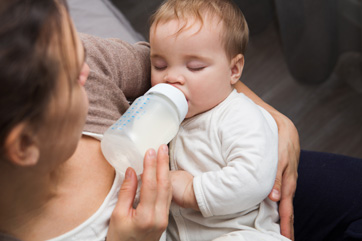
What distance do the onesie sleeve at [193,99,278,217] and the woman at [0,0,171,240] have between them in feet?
0.42

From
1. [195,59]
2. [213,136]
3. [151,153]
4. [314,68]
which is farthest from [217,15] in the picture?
[314,68]

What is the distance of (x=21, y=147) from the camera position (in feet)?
2.08

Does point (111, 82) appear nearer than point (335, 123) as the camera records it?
Yes

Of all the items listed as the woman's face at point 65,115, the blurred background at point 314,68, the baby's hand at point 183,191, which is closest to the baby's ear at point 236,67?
the baby's hand at point 183,191

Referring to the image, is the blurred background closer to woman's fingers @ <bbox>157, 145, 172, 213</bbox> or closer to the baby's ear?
the baby's ear

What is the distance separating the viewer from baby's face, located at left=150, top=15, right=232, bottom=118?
977mm

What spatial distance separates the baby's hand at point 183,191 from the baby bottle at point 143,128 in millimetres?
107

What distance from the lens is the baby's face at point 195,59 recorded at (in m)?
0.98

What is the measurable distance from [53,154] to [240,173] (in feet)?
1.34

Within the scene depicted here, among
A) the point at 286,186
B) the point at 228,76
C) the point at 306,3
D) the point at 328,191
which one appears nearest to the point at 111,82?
the point at 228,76

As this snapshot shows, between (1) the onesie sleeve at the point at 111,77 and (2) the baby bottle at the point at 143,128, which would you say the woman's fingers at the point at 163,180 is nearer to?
(2) the baby bottle at the point at 143,128

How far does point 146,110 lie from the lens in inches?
35.3

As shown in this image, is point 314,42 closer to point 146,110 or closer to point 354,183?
point 354,183

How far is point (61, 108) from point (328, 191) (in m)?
0.78
